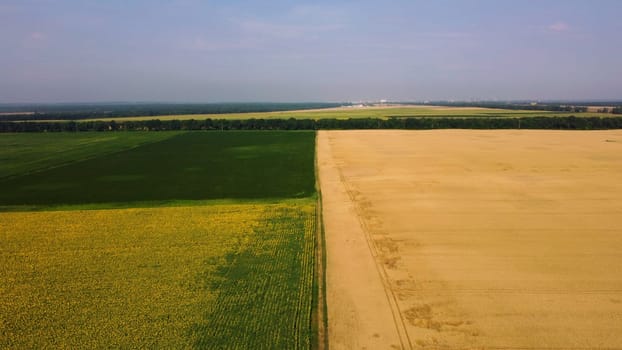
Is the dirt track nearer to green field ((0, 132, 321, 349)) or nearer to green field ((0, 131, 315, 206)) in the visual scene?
green field ((0, 132, 321, 349))

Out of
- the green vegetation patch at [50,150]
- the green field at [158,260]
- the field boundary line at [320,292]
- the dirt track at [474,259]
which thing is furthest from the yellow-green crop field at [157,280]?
the green vegetation patch at [50,150]

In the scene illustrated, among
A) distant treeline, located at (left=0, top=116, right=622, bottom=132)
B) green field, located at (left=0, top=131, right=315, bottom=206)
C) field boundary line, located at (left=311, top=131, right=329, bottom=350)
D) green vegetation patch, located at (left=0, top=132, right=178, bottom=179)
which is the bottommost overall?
field boundary line, located at (left=311, top=131, right=329, bottom=350)

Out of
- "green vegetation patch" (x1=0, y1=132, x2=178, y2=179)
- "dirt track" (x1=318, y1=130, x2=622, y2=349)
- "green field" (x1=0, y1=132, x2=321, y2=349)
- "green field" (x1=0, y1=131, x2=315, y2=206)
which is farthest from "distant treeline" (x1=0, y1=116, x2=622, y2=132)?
"green field" (x1=0, y1=132, x2=321, y2=349)

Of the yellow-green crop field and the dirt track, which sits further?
the dirt track

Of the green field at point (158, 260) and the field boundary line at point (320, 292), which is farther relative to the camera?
the green field at point (158, 260)

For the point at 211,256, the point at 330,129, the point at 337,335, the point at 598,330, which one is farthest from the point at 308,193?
the point at 330,129

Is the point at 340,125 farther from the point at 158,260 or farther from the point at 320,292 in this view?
the point at 320,292

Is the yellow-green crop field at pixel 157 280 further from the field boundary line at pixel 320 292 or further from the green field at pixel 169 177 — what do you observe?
the green field at pixel 169 177
